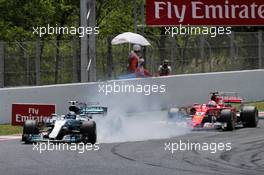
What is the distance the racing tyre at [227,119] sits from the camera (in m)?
17.4

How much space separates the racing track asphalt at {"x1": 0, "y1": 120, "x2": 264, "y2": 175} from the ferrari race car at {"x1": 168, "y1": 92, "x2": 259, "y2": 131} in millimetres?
1935

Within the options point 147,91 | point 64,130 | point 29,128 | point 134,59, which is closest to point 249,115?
point 64,130

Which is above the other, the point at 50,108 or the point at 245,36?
the point at 245,36

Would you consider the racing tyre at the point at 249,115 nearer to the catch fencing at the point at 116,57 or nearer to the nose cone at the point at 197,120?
the nose cone at the point at 197,120

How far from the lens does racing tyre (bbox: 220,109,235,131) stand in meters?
17.4

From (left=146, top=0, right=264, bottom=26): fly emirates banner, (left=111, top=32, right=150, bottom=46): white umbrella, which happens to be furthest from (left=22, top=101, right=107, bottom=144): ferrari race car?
(left=146, top=0, right=264, bottom=26): fly emirates banner

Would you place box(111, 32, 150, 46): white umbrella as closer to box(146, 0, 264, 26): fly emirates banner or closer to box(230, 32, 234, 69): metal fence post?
box(146, 0, 264, 26): fly emirates banner

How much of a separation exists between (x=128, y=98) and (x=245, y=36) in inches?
342

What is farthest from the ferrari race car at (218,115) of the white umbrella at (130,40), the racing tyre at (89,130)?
the white umbrella at (130,40)

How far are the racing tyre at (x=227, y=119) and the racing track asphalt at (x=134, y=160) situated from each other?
1.76 metres

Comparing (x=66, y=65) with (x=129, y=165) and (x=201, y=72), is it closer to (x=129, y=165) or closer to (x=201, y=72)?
(x=201, y=72)

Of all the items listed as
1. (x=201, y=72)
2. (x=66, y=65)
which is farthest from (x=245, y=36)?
(x=66, y=65)

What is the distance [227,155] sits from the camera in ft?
44.0

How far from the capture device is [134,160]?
41.4 feet
